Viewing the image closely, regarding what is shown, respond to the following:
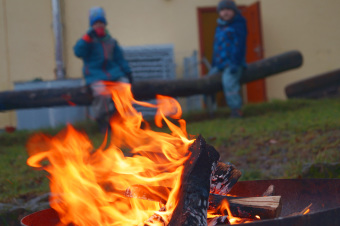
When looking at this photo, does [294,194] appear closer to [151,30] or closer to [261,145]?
[261,145]

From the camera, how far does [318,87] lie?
30.8 ft

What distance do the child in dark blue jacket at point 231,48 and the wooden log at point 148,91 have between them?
0.24 m

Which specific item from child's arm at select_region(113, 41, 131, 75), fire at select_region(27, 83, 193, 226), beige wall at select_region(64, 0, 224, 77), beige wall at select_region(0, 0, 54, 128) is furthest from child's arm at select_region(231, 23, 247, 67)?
fire at select_region(27, 83, 193, 226)

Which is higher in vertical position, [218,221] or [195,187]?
[195,187]

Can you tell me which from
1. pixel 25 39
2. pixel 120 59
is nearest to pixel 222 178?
pixel 120 59

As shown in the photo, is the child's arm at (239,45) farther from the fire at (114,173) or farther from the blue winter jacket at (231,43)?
the fire at (114,173)

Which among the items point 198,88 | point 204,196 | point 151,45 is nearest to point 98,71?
point 198,88

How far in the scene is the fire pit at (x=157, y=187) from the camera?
6.66 feet

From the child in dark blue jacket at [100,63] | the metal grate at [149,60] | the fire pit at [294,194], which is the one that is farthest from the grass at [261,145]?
the metal grate at [149,60]

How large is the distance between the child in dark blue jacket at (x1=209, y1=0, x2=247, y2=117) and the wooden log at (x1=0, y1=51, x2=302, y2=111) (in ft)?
0.78

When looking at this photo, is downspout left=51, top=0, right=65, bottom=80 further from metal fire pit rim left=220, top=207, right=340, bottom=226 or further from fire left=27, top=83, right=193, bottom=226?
metal fire pit rim left=220, top=207, right=340, bottom=226

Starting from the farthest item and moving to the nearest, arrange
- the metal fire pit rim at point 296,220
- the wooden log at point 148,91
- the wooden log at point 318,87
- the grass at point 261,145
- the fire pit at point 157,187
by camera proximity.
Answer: the wooden log at point 318,87
the wooden log at point 148,91
the grass at point 261,145
the fire pit at point 157,187
the metal fire pit rim at point 296,220

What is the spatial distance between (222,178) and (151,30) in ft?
27.7

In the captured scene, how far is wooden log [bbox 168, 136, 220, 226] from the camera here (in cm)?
191
